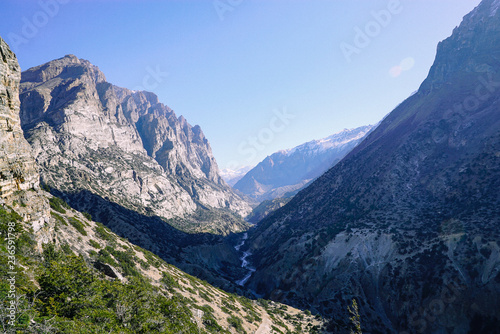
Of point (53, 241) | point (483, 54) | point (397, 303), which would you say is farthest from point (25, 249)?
point (483, 54)

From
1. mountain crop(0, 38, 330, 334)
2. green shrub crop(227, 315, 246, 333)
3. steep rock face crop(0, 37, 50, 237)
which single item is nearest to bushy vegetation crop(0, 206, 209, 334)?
mountain crop(0, 38, 330, 334)

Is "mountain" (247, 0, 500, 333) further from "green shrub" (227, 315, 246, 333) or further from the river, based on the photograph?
"green shrub" (227, 315, 246, 333)

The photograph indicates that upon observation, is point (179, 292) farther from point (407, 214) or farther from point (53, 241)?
Answer: point (407, 214)

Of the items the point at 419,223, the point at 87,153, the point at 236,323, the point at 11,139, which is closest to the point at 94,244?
the point at 11,139

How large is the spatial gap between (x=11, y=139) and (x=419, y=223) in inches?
3575

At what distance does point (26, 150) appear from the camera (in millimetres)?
26391

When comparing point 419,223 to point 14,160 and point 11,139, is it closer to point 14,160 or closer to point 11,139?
point 14,160

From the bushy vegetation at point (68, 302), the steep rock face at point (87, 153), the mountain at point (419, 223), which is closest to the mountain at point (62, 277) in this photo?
the bushy vegetation at point (68, 302)

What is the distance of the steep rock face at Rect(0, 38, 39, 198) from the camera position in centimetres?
2309

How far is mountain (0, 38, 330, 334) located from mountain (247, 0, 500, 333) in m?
28.1

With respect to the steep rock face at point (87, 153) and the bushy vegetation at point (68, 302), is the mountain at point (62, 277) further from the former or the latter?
the steep rock face at point (87, 153)

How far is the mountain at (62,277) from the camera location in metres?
13.8

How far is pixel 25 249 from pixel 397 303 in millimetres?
67362

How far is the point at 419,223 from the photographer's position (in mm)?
66312
